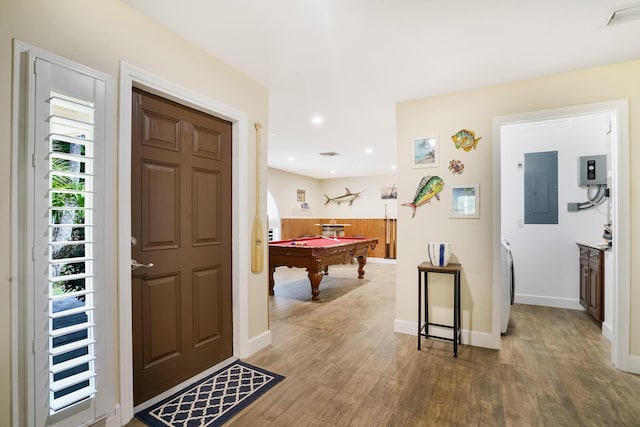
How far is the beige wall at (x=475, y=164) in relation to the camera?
Answer: 2.43 meters

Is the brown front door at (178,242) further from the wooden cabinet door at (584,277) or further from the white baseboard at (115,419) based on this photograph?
the wooden cabinet door at (584,277)

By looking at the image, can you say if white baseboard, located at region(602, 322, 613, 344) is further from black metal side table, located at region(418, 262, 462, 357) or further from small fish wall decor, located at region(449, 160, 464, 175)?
small fish wall decor, located at region(449, 160, 464, 175)

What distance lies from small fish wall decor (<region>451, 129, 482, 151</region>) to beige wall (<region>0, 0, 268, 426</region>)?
1.96m

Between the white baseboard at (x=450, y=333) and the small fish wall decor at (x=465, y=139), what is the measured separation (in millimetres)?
1757

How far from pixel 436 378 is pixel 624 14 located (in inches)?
104

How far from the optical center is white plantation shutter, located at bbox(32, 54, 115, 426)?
4.51 feet

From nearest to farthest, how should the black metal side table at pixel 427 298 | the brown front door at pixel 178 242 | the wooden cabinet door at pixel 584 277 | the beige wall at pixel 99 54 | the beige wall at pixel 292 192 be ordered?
the beige wall at pixel 99 54
the brown front door at pixel 178 242
the black metal side table at pixel 427 298
the wooden cabinet door at pixel 584 277
the beige wall at pixel 292 192

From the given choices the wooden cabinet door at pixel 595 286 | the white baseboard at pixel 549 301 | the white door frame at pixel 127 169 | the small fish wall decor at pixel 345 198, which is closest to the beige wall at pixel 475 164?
the wooden cabinet door at pixel 595 286

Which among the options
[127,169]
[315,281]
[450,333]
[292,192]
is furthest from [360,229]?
[127,169]

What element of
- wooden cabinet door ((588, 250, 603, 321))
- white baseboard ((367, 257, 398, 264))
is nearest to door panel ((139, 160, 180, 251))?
wooden cabinet door ((588, 250, 603, 321))

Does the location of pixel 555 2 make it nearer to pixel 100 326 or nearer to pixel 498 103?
pixel 498 103

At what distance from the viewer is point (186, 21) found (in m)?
1.94

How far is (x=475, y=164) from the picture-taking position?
115 inches

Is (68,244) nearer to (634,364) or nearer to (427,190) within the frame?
(427,190)
